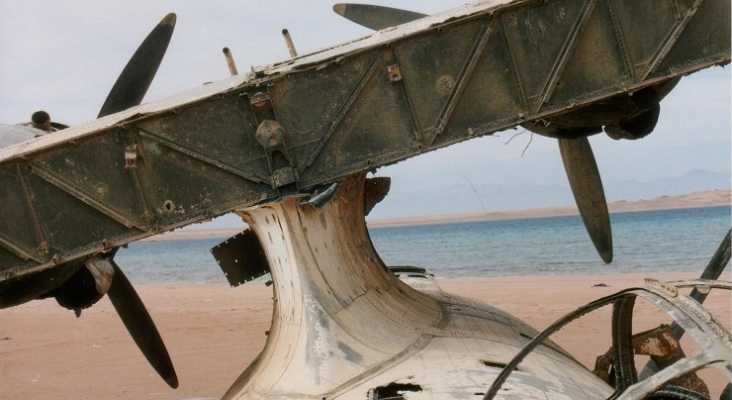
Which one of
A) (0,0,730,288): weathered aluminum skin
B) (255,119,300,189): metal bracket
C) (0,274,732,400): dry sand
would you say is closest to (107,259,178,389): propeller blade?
(0,274,732,400): dry sand

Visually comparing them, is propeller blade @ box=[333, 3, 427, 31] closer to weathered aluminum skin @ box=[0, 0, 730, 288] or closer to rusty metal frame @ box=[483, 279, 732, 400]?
weathered aluminum skin @ box=[0, 0, 730, 288]

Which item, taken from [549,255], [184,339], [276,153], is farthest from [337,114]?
[549,255]

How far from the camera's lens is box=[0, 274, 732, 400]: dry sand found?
1259cm

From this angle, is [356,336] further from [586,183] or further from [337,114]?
[586,183]

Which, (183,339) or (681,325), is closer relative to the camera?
(681,325)

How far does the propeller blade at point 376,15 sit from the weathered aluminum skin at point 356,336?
8.64 ft

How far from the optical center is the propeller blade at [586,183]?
9367 millimetres

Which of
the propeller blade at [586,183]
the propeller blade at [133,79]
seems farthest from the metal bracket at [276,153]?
the propeller blade at [586,183]

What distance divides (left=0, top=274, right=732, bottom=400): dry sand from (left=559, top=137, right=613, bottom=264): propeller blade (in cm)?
131

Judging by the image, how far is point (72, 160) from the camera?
637 cm

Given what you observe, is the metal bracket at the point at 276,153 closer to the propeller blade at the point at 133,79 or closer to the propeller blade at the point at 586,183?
the propeller blade at the point at 133,79

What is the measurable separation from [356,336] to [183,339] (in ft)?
37.7

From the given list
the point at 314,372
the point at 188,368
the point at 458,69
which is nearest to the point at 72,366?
the point at 188,368

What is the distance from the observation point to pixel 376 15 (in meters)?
9.41
